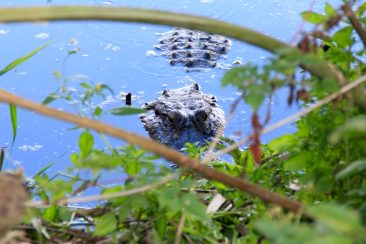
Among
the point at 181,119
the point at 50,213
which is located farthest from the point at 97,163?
the point at 181,119

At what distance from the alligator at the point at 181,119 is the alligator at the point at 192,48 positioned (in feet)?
4.21

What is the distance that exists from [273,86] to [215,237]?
41cm

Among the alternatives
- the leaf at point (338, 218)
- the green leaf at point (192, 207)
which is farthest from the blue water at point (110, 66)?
the leaf at point (338, 218)

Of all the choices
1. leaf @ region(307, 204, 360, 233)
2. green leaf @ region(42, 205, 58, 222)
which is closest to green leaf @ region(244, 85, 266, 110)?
leaf @ region(307, 204, 360, 233)

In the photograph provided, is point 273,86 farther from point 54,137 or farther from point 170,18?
point 54,137

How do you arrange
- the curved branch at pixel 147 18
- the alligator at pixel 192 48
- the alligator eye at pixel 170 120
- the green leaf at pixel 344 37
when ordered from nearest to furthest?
the curved branch at pixel 147 18 → the green leaf at pixel 344 37 → the alligator eye at pixel 170 120 → the alligator at pixel 192 48

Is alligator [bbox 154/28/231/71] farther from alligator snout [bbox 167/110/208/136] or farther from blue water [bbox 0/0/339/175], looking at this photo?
alligator snout [bbox 167/110/208/136]

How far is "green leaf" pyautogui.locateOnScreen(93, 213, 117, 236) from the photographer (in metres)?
1.15

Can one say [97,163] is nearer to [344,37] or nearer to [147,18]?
[147,18]

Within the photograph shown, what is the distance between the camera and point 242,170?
125 centimetres

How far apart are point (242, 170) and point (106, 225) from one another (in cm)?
27

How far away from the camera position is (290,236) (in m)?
0.72

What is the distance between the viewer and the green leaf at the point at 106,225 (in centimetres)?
115

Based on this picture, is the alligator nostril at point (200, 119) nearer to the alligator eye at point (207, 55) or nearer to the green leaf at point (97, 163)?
the alligator eye at point (207, 55)
